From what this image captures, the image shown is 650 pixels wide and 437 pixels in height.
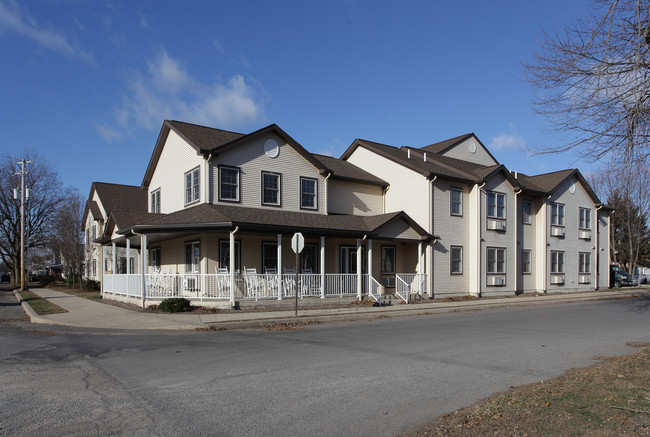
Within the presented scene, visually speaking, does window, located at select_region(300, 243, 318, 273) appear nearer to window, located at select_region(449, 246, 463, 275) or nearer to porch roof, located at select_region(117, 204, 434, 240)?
porch roof, located at select_region(117, 204, 434, 240)

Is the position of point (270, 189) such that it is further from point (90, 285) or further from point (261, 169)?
point (90, 285)

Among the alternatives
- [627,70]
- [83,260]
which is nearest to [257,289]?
[627,70]

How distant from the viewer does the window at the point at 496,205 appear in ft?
95.0

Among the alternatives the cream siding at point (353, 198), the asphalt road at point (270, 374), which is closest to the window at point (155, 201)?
the cream siding at point (353, 198)

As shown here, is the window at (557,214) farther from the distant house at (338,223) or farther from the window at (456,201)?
the window at (456,201)

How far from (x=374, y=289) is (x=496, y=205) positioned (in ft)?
33.2

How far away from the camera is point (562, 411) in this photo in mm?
5891

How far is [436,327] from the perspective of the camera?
1519 centimetres

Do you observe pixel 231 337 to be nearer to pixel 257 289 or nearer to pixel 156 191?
pixel 257 289

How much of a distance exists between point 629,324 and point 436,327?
6454 mm

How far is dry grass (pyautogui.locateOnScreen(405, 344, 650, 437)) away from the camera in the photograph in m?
5.27

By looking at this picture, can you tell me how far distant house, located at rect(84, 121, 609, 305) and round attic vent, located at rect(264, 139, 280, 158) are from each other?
0.16ft

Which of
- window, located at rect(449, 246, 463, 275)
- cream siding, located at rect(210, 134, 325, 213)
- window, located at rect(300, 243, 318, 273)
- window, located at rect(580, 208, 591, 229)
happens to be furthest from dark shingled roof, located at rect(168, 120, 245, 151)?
window, located at rect(580, 208, 591, 229)

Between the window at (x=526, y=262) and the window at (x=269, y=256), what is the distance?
1689 cm
